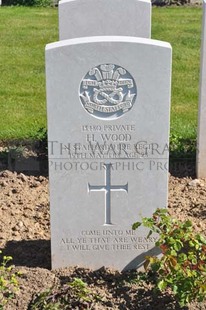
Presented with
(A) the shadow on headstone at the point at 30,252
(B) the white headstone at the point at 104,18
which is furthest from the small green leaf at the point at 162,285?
(B) the white headstone at the point at 104,18

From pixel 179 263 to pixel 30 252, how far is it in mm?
1311

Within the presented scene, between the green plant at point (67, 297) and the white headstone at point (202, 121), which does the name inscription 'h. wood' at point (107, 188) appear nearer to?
the green plant at point (67, 297)

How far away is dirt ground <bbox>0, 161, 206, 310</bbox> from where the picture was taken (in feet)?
14.5

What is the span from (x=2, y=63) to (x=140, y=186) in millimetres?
6304

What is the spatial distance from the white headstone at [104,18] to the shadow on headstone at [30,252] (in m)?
2.19

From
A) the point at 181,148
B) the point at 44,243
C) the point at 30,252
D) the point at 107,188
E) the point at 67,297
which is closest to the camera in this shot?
the point at 67,297

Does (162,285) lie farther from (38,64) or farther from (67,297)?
(38,64)

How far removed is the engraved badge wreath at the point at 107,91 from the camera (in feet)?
14.3

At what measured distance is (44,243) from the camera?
520cm

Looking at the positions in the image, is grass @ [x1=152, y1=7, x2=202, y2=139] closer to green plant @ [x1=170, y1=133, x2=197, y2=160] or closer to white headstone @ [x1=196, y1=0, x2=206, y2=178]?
green plant @ [x1=170, y1=133, x2=197, y2=160]

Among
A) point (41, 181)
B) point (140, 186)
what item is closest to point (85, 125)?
point (140, 186)

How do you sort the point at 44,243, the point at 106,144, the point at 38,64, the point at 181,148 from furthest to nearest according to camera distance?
the point at 38,64 → the point at 181,148 → the point at 44,243 → the point at 106,144

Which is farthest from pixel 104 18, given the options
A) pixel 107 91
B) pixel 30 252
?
pixel 30 252

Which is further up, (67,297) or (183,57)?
(183,57)
